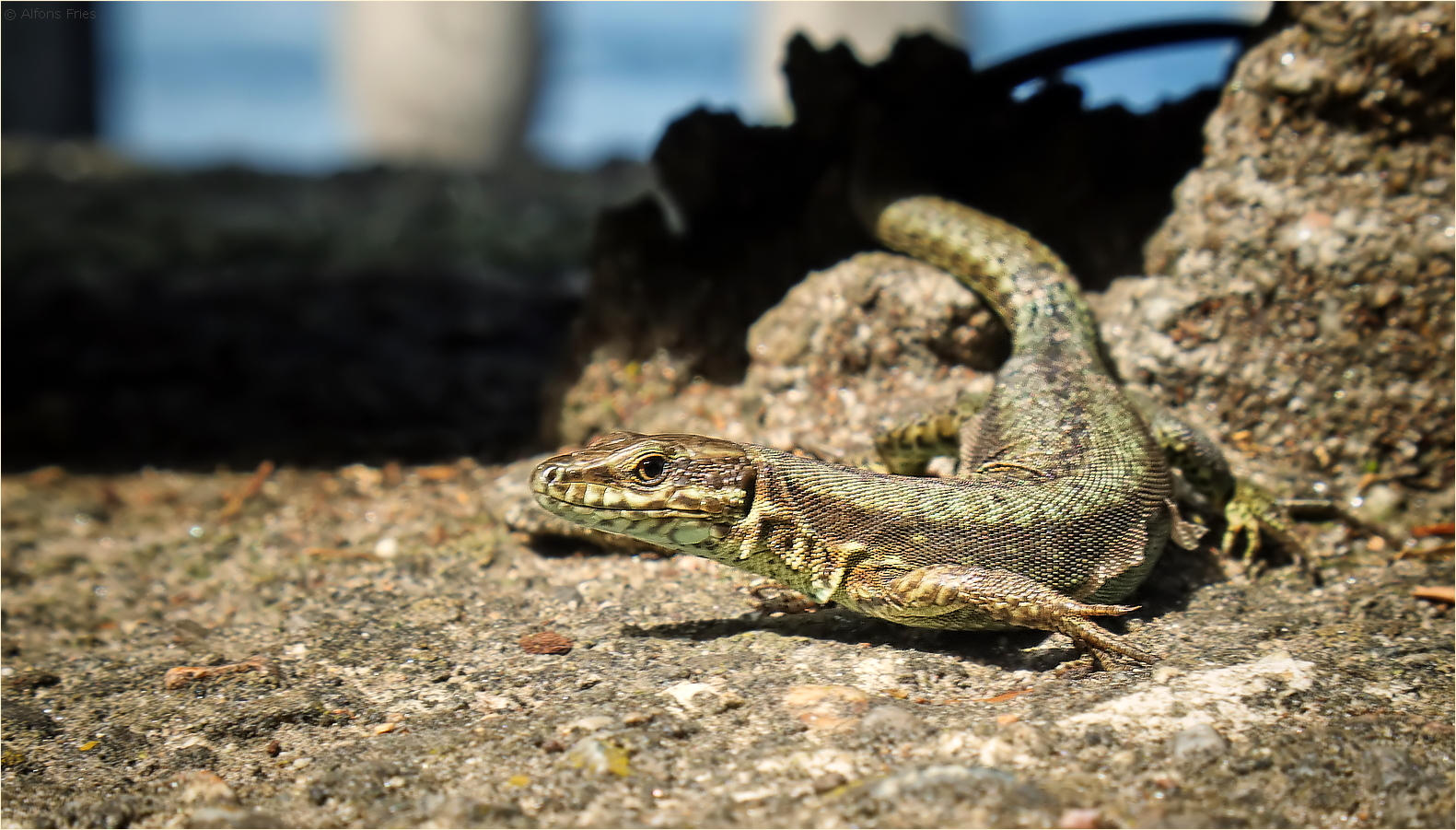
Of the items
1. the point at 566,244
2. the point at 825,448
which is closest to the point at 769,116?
the point at 566,244

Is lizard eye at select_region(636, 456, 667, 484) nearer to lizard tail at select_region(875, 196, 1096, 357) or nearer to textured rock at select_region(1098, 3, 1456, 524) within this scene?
lizard tail at select_region(875, 196, 1096, 357)

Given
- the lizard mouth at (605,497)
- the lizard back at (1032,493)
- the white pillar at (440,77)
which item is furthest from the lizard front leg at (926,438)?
the white pillar at (440,77)

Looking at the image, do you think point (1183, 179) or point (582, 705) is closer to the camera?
point (582, 705)

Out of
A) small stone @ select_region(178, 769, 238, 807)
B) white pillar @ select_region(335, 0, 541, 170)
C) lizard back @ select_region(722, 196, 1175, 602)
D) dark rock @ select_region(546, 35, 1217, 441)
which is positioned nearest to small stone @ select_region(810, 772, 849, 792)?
lizard back @ select_region(722, 196, 1175, 602)

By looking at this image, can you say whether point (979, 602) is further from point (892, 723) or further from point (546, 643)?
point (546, 643)

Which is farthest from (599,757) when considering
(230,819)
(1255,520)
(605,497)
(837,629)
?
(1255,520)

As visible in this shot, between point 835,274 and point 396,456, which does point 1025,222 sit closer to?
point 835,274

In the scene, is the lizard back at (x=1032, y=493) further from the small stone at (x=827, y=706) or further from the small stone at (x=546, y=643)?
the small stone at (x=546, y=643)
